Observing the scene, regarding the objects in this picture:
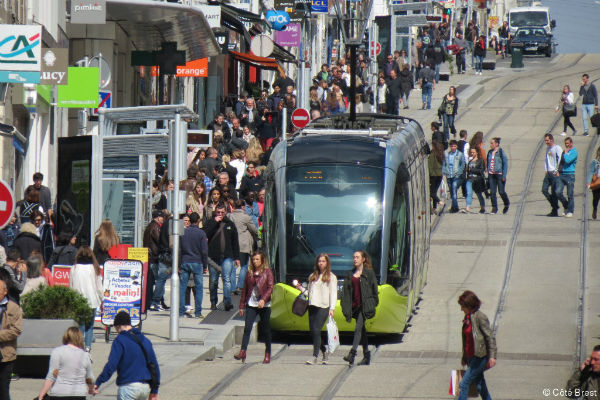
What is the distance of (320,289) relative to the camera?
58.3 feet

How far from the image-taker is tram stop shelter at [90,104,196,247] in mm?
18953

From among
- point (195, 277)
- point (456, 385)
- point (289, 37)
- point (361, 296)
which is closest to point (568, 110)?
point (289, 37)

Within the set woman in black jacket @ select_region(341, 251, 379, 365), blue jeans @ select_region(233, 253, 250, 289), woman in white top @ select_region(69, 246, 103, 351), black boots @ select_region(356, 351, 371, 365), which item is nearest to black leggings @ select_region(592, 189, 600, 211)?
blue jeans @ select_region(233, 253, 250, 289)

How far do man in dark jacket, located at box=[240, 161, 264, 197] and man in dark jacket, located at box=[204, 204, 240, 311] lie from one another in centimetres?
511

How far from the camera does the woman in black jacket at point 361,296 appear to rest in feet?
57.3

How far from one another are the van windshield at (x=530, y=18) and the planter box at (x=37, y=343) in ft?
215

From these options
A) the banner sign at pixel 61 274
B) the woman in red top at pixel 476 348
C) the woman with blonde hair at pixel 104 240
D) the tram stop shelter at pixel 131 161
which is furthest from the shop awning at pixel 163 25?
the woman in red top at pixel 476 348

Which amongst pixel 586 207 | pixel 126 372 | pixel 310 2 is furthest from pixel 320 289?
pixel 310 2

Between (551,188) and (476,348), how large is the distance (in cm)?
1795

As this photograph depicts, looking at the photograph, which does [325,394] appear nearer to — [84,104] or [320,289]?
[320,289]

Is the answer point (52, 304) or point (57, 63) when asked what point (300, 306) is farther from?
point (57, 63)

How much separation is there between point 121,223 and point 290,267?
4689 millimetres

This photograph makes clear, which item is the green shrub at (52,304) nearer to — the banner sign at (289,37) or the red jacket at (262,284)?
the red jacket at (262,284)

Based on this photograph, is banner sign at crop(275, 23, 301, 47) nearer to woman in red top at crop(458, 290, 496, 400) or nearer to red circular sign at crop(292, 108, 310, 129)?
red circular sign at crop(292, 108, 310, 129)
